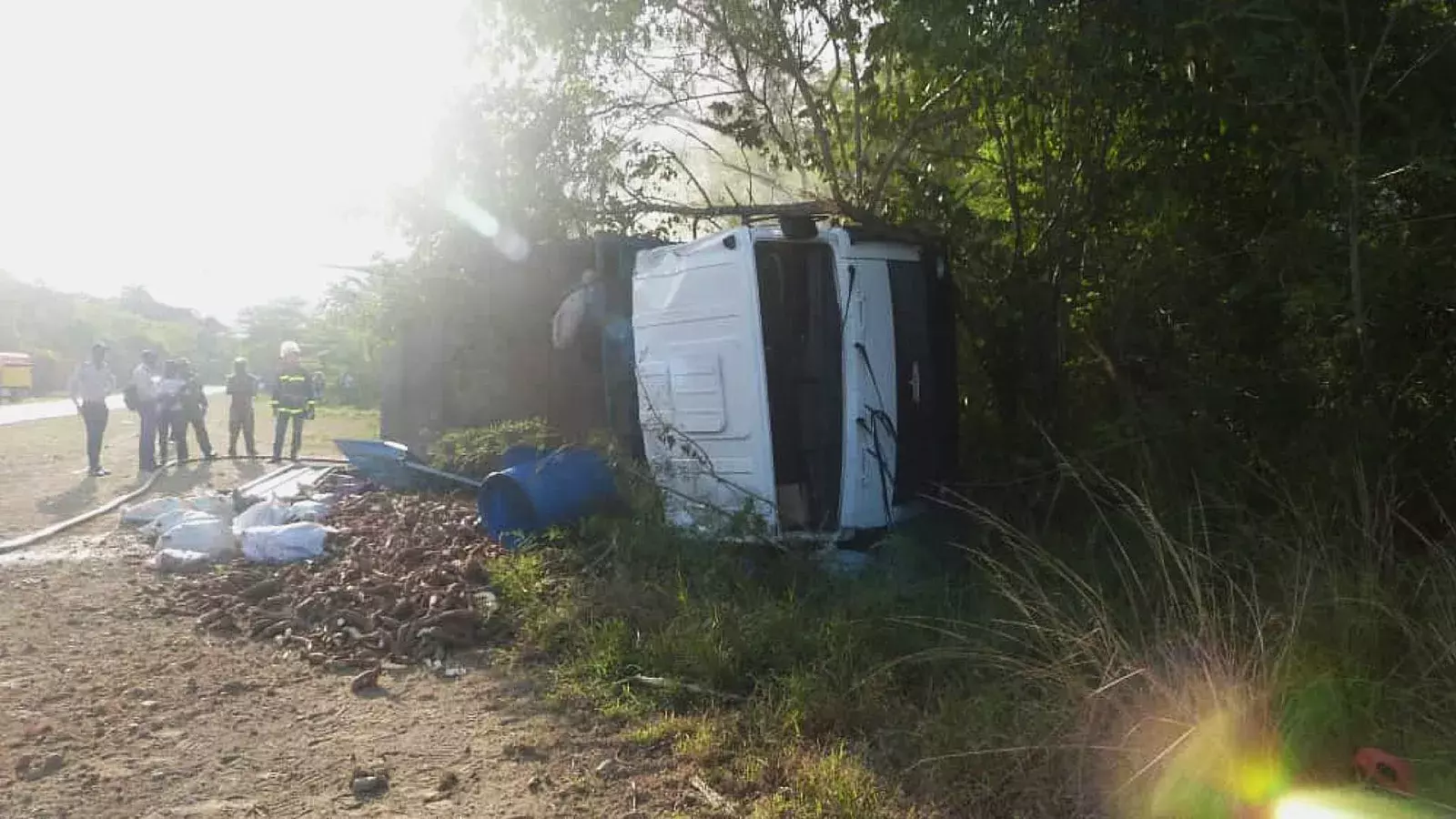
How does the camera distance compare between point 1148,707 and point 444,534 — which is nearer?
point 1148,707

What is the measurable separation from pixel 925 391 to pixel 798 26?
327 cm

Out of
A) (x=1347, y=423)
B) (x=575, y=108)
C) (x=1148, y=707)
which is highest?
(x=575, y=108)

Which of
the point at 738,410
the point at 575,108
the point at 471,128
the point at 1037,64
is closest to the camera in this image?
the point at 1037,64

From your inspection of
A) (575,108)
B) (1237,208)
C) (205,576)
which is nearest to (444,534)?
(205,576)

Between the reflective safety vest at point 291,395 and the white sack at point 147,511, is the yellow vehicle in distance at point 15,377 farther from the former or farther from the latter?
the white sack at point 147,511

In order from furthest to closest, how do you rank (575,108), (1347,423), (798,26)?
(575,108)
(798,26)
(1347,423)

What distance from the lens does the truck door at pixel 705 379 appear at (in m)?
6.35

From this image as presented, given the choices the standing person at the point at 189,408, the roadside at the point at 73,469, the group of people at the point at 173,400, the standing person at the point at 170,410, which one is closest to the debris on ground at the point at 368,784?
the roadside at the point at 73,469

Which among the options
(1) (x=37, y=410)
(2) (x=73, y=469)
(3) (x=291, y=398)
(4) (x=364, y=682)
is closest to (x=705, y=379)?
(4) (x=364, y=682)

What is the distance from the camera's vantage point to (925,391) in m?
6.91

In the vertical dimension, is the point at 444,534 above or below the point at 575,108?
below

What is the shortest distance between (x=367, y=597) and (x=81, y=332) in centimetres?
5395

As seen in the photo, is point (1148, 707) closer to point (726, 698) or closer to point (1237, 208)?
point (726, 698)

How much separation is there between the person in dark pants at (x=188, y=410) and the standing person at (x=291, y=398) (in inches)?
35.5
